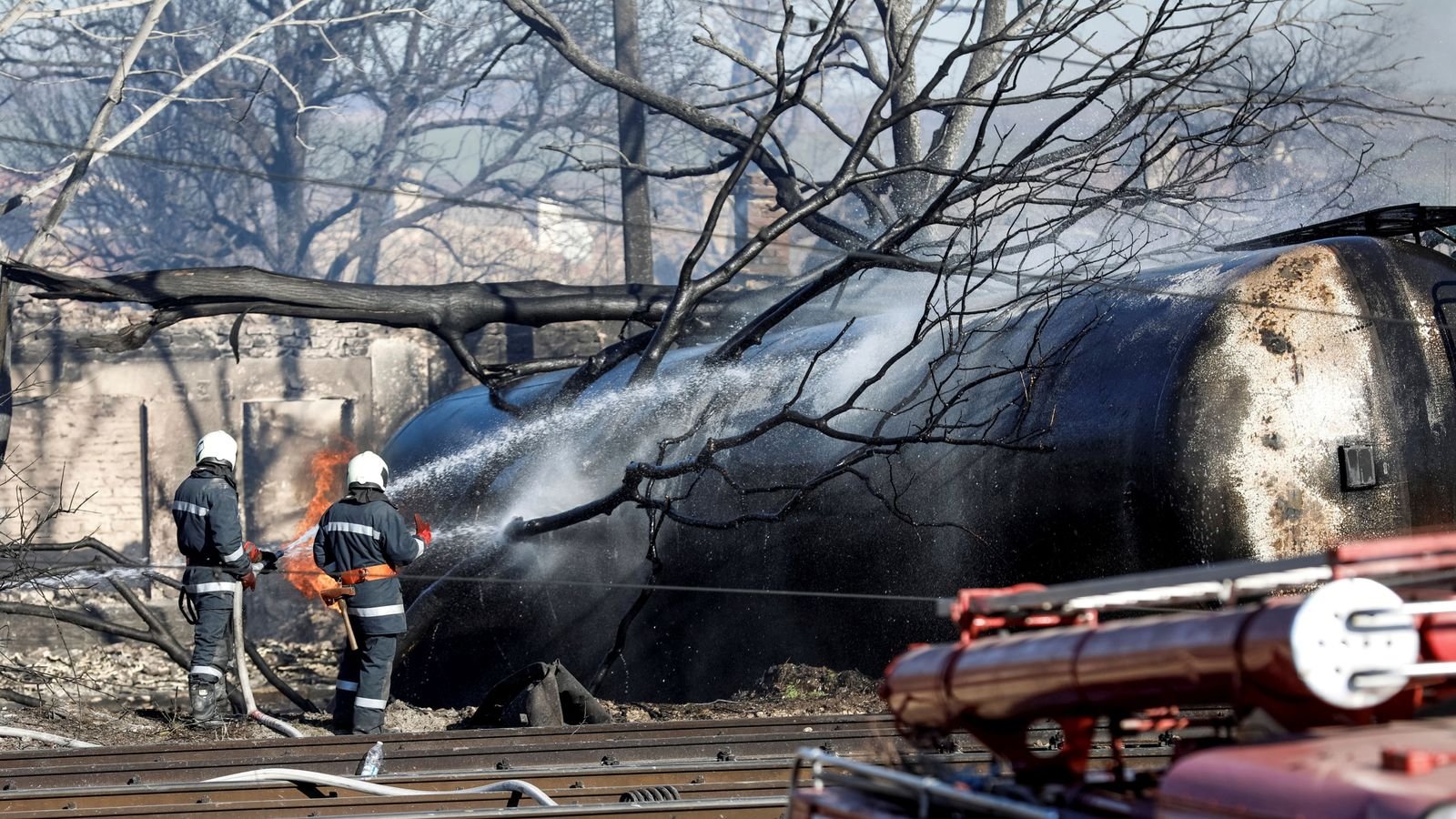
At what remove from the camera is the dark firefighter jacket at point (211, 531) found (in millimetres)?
7762

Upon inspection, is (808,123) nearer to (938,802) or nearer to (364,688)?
(364,688)

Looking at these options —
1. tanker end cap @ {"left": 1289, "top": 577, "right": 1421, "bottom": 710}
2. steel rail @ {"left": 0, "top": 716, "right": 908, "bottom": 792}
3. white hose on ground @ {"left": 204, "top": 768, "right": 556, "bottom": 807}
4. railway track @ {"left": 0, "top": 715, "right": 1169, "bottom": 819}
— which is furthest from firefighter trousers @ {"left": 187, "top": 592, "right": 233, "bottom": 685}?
tanker end cap @ {"left": 1289, "top": 577, "right": 1421, "bottom": 710}

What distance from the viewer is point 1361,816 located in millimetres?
2002

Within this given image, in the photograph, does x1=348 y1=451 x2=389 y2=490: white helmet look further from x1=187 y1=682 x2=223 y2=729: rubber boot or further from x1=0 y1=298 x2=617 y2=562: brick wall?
x1=0 y1=298 x2=617 y2=562: brick wall

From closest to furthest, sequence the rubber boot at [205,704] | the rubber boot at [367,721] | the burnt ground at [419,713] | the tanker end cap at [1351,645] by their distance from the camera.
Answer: the tanker end cap at [1351,645] < the burnt ground at [419,713] < the rubber boot at [367,721] < the rubber boot at [205,704]

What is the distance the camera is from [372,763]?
5.62 meters

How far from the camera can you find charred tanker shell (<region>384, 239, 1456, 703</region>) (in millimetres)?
6004

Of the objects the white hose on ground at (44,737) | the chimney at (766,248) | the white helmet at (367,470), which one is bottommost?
the white hose on ground at (44,737)

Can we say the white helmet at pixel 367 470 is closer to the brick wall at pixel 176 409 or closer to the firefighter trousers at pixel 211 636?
the firefighter trousers at pixel 211 636

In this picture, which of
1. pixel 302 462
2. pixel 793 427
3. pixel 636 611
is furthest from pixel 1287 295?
pixel 302 462

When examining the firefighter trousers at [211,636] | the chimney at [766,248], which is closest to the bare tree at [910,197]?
the firefighter trousers at [211,636]

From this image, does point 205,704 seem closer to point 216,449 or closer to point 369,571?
point 369,571

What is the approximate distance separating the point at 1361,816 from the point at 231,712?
7304 mm

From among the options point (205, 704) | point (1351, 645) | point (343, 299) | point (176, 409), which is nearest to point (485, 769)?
point (205, 704)
